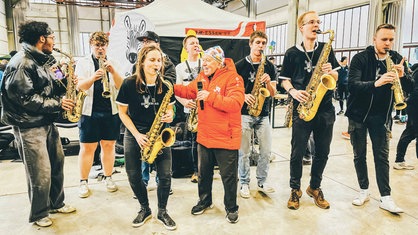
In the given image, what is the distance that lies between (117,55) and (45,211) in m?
3.68

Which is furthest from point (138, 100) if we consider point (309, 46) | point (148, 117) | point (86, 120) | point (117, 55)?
point (117, 55)

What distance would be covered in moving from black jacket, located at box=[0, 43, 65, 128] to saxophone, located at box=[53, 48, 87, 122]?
0.30 m

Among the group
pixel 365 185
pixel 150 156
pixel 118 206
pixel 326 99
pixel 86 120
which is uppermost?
pixel 326 99

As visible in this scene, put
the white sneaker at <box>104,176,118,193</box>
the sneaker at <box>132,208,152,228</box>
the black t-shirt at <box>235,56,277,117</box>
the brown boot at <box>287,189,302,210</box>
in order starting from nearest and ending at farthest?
the sneaker at <box>132,208,152,228</box>
the brown boot at <box>287,189,302,210</box>
the black t-shirt at <box>235,56,277,117</box>
the white sneaker at <box>104,176,118,193</box>

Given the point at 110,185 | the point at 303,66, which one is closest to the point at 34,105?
the point at 110,185

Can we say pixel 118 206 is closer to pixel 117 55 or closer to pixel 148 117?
pixel 148 117

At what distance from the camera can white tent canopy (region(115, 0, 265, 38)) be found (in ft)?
18.4

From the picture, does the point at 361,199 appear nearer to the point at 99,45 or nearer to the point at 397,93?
the point at 397,93

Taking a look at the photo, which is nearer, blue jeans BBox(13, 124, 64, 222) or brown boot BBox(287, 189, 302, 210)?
blue jeans BBox(13, 124, 64, 222)

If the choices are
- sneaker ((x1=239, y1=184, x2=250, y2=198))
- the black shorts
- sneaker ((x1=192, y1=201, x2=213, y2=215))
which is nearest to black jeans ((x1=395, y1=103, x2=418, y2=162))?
sneaker ((x1=239, y1=184, x2=250, y2=198))

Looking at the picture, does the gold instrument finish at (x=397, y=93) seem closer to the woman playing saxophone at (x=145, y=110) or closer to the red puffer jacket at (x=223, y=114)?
the red puffer jacket at (x=223, y=114)

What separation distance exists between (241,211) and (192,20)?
392cm

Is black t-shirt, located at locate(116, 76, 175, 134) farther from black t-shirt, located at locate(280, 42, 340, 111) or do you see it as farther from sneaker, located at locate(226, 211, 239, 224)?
black t-shirt, located at locate(280, 42, 340, 111)

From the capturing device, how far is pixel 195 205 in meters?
3.41
